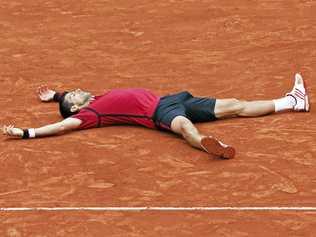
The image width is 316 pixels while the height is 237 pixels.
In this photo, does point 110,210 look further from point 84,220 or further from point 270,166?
point 270,166

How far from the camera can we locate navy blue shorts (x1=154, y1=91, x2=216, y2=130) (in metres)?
7.43

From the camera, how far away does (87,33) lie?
1152cm

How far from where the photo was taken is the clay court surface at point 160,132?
581cm

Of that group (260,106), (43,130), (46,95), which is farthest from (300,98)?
(46,95)

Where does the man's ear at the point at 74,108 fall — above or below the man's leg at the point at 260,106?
above

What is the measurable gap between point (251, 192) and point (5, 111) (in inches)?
129

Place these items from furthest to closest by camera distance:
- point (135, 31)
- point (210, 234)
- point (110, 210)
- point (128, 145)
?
point (135, 31) → point (128, 145) → point (110, 210) → point (210, 234)

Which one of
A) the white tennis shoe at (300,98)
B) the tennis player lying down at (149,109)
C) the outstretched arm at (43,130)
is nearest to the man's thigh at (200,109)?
the tennis player lying down at (149,109)

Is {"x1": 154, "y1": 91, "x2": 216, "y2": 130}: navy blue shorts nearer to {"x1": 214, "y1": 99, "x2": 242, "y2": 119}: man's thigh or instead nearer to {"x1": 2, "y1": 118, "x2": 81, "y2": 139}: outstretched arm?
{"x1": 214, "y1": 99, "x2": 242, "y2": 119}: man's thigh

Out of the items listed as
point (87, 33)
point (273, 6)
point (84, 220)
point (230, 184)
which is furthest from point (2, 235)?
point (273, 6)

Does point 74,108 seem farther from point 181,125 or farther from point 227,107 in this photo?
point 227,107

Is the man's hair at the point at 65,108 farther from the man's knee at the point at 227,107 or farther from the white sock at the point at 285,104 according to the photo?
the white sock at the point at 285,104

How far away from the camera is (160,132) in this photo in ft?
24.8

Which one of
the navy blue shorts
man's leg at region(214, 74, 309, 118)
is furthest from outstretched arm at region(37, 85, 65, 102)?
man's leg at region(214, 74, 309, 118)
